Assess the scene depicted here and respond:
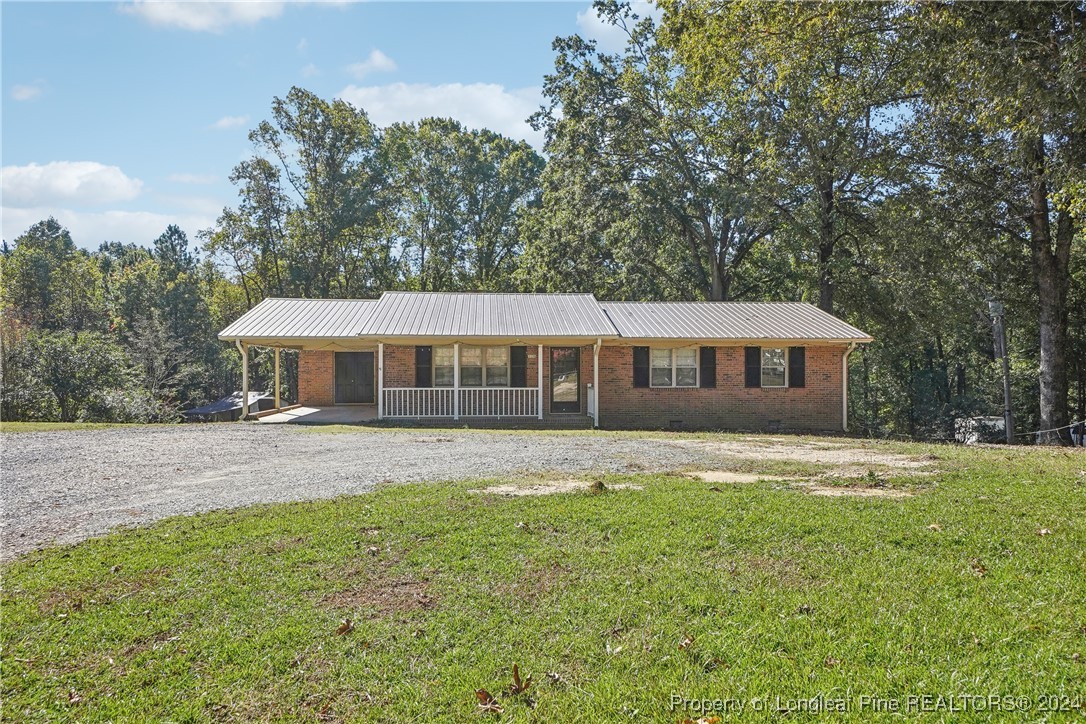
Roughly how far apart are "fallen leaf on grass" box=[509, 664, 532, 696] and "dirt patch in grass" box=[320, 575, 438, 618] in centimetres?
95

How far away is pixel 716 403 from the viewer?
18.3 m

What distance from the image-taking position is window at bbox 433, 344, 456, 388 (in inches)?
734

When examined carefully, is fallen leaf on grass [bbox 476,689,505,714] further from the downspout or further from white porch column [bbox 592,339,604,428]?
the downspout

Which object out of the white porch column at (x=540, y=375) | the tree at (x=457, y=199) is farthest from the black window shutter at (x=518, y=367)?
the tree at (x=457, y=199)

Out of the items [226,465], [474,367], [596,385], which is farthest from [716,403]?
[226,465]

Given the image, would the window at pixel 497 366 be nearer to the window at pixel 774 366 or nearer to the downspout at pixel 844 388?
the window at pixel 774 366

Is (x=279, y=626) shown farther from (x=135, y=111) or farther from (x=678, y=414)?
(x=678, y=414)

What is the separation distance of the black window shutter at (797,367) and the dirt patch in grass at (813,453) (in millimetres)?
5198

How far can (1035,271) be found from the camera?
61.3 ft

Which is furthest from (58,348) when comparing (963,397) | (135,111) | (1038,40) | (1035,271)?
(963,397)

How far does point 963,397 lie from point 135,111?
2840cm

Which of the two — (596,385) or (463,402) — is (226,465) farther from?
(596,385)

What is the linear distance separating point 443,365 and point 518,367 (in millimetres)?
2149

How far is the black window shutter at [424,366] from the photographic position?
61.1ft
